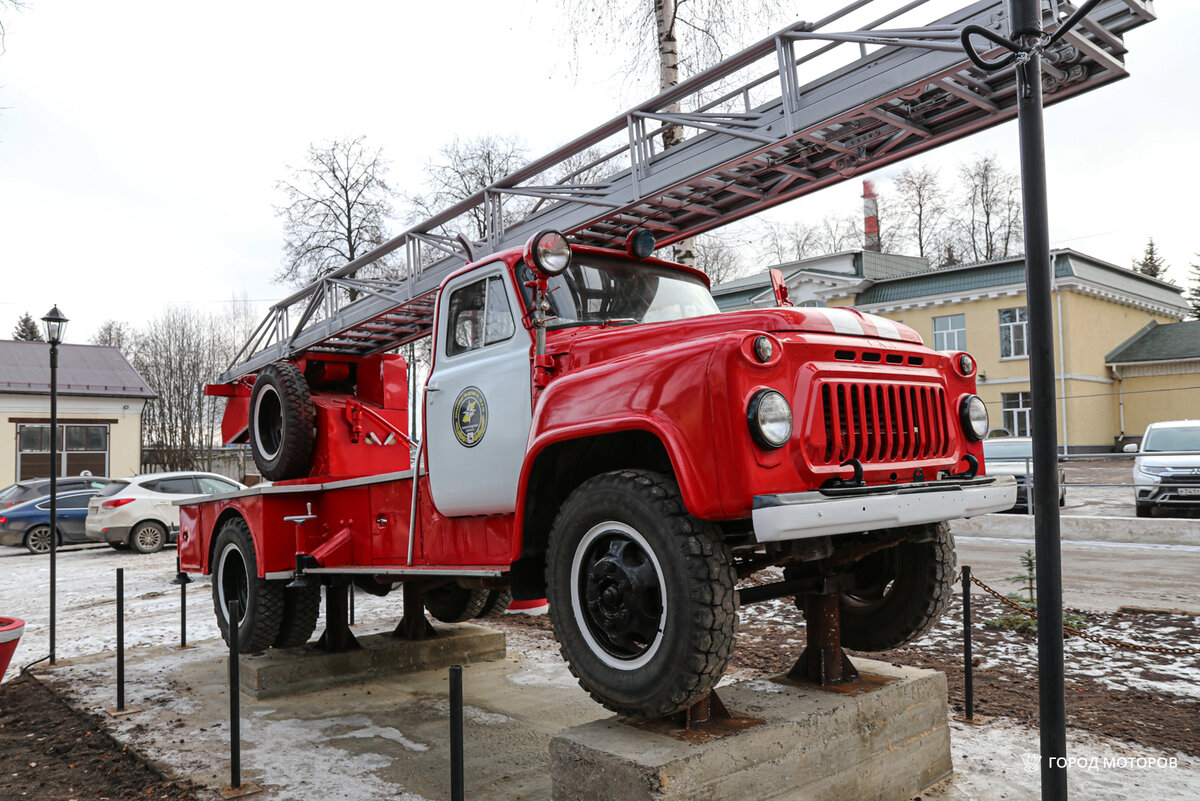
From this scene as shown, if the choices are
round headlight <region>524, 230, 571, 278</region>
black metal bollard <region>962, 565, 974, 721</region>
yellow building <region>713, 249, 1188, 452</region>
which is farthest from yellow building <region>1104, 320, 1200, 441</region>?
round headlight <region>524, 230, 571, 278</region>

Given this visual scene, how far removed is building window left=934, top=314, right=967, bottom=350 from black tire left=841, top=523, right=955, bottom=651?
2742cm

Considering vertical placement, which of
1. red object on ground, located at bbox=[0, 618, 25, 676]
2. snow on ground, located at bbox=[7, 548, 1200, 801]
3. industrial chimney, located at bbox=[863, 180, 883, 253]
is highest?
industrial chimney, located at bbox=[863, 180, 883, 253]

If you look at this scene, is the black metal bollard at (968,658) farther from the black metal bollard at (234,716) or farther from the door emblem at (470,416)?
the black metal bollard at (234,716)

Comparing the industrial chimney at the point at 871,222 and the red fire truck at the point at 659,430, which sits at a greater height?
the industrial chimney at the point at 871,222

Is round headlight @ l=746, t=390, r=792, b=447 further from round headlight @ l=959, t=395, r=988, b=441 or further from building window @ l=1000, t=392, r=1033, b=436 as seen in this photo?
building window @ l=1000, t=392, r=1033, b=436

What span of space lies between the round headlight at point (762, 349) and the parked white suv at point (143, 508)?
612 inches

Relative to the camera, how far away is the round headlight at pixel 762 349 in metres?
3.27

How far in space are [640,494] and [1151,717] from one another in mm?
3736

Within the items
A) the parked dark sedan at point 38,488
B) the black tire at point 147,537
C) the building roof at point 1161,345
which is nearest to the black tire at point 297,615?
the black tire at point 147,537

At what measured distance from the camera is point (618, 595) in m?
3.45

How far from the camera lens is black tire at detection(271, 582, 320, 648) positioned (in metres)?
6.72

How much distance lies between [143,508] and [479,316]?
14.7 meters

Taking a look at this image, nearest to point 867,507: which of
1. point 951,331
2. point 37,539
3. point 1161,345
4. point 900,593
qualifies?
point 900,593

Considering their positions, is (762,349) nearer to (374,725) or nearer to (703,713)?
(703,713)
